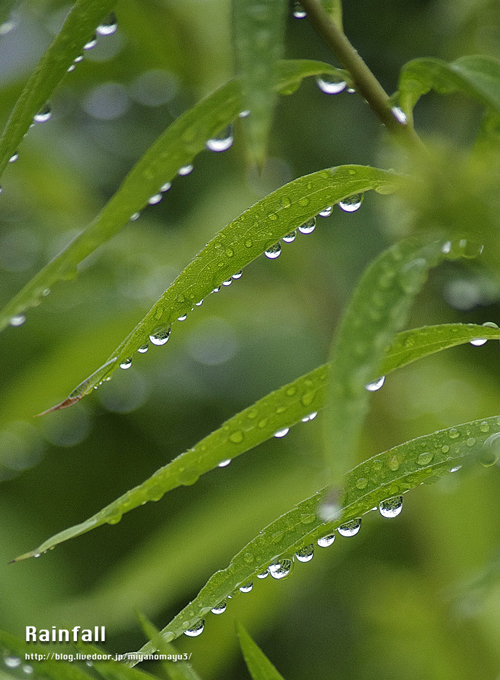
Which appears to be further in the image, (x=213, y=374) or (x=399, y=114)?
(x=213, y=374)

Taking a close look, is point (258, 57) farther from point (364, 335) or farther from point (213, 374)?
point (213, 374)

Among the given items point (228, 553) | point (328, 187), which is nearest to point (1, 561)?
point (228, 553)

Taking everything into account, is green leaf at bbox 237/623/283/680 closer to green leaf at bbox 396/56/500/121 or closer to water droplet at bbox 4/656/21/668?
water droplet at bbox 4/656/21/668

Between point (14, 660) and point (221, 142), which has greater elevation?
point (221, 142)

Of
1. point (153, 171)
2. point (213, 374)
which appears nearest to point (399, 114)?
→ point (153, 171)

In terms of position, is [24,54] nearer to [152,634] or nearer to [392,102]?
[392,102]

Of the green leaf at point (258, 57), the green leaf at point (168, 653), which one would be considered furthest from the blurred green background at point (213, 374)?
the green leaf at point (258, 57)

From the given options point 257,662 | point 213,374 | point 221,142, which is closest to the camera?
point 257,662
